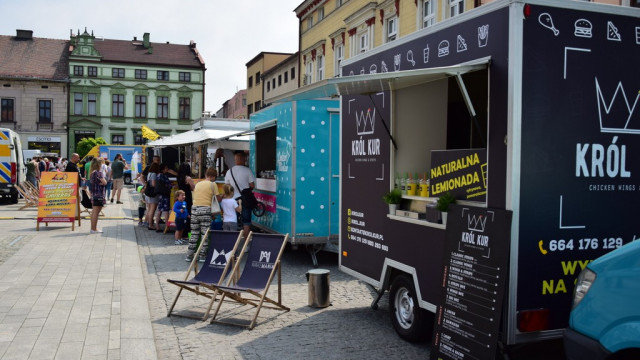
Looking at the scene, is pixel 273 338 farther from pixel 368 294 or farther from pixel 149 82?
pixel 149 82

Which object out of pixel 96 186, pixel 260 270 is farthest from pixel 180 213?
pixel 260 270

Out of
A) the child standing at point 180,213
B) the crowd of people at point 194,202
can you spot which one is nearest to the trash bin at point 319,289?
the crowd of people at point 194,202

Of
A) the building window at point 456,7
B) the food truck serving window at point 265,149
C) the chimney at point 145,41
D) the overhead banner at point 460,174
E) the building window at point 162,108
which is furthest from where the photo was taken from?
the chimney at point 145,41

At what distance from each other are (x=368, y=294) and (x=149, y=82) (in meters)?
56.2

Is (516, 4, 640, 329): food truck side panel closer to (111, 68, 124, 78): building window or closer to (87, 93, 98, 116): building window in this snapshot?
(87, 93, 98, 116): building window

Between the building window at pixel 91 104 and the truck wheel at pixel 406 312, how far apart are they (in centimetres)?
5717

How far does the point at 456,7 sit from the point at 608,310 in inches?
658

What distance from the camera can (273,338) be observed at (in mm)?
5770

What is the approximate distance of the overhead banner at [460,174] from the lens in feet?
15.0

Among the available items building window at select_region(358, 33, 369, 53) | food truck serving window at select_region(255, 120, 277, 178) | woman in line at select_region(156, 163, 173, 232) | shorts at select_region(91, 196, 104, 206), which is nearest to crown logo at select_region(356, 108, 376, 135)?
food truck serving window at select_region(255, 120, 277, 178)

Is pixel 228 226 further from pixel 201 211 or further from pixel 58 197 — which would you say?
pixel 58 197

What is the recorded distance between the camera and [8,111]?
178 ft

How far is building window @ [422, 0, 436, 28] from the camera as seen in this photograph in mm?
19516

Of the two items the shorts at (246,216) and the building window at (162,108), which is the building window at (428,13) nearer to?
the shorts at (246,216)
